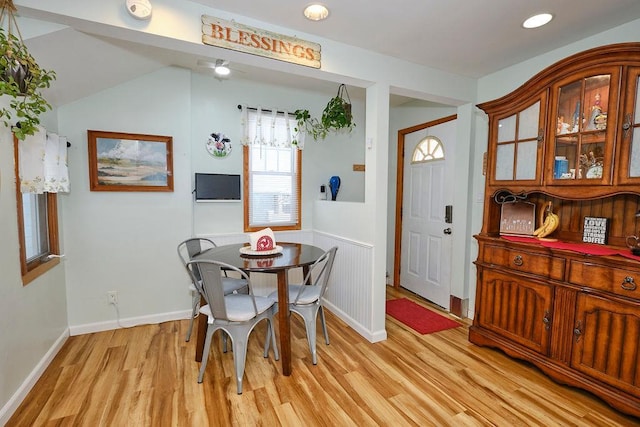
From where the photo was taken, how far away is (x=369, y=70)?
8.20 ft

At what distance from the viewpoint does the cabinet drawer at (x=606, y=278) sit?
172 centimetres

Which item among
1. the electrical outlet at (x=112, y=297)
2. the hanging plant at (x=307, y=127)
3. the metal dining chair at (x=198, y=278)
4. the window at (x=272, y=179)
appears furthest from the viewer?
the hanging plant at (x=307, y=127)

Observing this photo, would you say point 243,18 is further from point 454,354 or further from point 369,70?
point 454,354

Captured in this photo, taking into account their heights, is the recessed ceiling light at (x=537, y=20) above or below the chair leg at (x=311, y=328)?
above

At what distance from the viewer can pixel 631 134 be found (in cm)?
180

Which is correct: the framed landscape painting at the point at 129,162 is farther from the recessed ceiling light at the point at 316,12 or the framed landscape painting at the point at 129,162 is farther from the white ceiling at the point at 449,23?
the recessed ceiling light at the point at 316,12

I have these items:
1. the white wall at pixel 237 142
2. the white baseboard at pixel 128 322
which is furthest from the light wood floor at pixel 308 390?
the white wall at pixel 237 142

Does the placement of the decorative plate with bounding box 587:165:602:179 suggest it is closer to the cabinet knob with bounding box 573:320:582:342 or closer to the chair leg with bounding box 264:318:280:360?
the cabinet knob with bounding box 573:320:582:342

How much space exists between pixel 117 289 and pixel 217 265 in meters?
1.65

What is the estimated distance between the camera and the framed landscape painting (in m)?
2.71

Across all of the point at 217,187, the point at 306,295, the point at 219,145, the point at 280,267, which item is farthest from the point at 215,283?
the point at 219,145

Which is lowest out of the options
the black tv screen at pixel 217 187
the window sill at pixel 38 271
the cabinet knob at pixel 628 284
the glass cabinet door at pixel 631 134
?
the window sill at pixel 38 271

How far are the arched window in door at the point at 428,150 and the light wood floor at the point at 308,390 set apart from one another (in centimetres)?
201

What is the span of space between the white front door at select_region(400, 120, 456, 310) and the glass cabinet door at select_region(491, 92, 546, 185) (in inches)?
31.5
